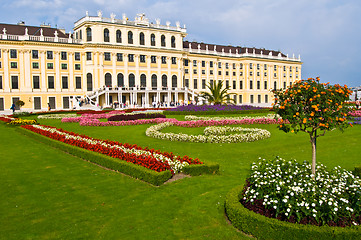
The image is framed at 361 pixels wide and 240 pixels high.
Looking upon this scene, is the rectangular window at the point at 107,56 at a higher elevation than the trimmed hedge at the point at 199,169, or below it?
higher

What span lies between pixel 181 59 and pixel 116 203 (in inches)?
2372

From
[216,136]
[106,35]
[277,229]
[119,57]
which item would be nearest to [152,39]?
[119,57]

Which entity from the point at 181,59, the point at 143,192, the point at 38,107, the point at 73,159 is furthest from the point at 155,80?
the point at 143,192

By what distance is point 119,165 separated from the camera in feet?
35.9

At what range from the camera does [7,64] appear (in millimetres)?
52000

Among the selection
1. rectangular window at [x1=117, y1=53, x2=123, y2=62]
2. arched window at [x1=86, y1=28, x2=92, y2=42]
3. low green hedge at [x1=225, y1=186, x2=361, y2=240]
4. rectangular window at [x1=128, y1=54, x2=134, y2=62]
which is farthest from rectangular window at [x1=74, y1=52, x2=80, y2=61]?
low green hedge at [x1=225, y1=186, x2=361, y2=240]

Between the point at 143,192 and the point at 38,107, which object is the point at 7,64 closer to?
the point at 38,107

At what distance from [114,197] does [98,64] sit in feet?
168

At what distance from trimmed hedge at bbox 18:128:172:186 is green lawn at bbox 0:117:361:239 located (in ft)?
0.71

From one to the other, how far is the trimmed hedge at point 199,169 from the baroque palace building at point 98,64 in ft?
135

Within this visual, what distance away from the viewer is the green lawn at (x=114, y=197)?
6602 millimetres

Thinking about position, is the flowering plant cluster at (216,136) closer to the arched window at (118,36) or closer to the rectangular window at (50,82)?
the rectangular window at (50,82)

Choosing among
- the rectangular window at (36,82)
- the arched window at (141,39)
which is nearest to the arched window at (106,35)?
the arched window at (141,39)

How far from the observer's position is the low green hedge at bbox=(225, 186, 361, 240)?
557cm
